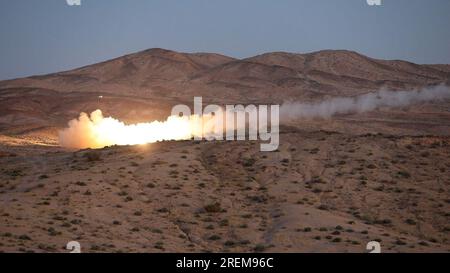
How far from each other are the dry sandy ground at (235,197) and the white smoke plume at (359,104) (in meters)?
47.4

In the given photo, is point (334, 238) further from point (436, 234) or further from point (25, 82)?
point (25, 82)

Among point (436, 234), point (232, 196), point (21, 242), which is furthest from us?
point (232, 196)

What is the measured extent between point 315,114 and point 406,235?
214ft

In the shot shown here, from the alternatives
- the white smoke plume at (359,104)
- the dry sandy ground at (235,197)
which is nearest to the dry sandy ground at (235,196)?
the dry sandy ground at (235,197)

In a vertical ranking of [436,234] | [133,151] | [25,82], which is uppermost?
[25,82]

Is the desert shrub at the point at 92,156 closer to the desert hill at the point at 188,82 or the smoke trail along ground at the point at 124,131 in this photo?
the smoke trail along ground at the point at 124,131

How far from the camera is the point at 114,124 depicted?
5634 centimetres

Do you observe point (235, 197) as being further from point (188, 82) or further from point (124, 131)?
point (188, 82)

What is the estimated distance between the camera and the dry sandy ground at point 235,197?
2164 cm

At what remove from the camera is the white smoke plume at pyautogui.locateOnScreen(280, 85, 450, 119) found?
289ft

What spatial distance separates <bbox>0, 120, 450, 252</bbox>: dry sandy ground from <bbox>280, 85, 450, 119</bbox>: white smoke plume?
156ft

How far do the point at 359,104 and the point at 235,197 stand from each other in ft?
248

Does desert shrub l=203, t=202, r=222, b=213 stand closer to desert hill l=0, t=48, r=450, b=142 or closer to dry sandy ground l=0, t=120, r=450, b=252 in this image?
dry sandy ground l=0, t=120, r=450, b=252
